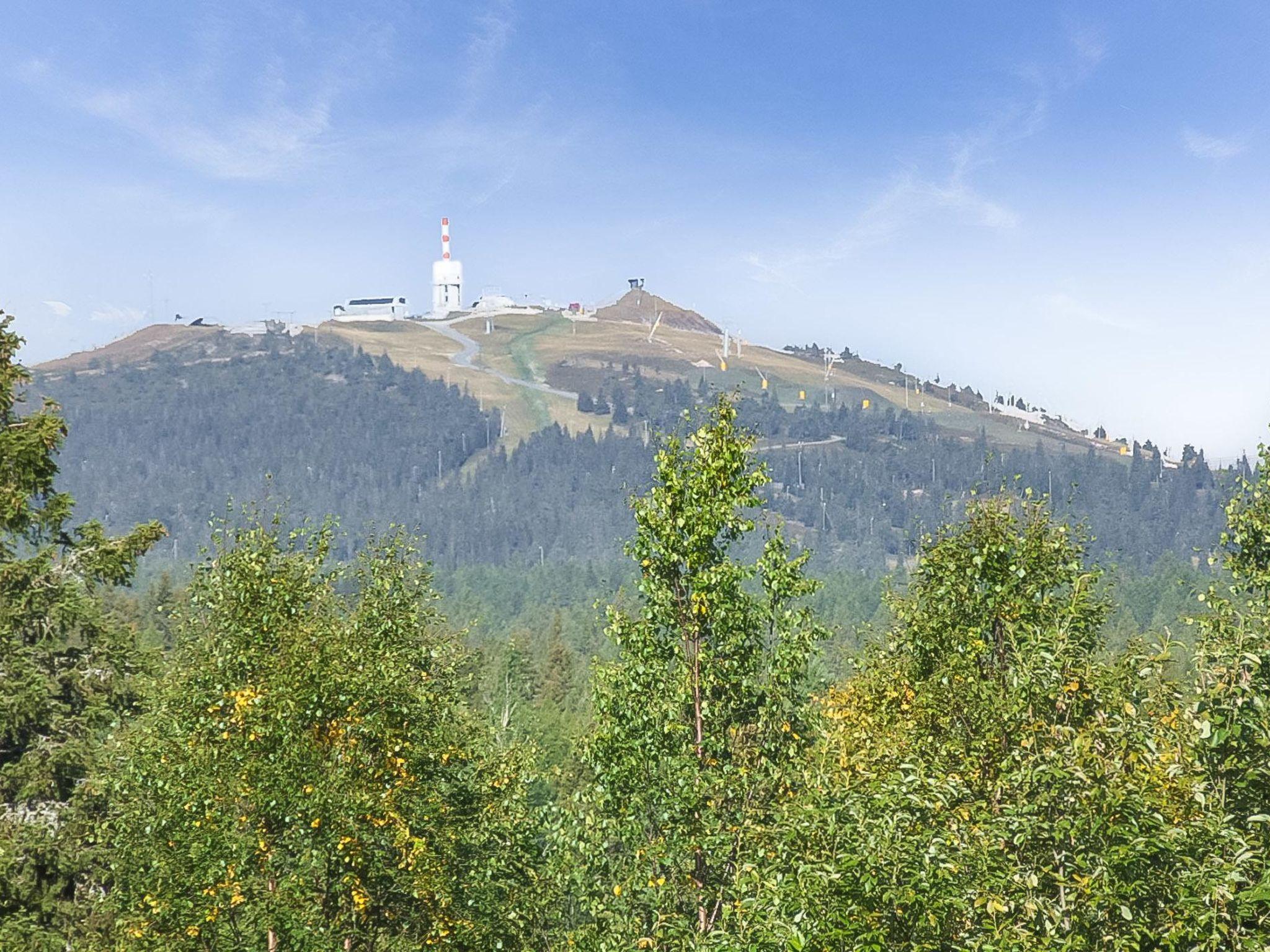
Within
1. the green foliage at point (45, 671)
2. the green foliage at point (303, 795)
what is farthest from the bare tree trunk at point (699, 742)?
the green foliage at point (45, 671)

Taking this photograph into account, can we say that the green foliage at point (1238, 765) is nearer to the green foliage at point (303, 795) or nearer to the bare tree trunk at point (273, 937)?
the green foliage at point (303, 795)

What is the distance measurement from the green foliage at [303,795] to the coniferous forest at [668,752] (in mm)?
79

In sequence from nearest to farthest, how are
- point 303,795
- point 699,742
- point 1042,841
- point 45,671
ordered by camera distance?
point 1042,841 < point 699,742 < point 303,795 < point 45,671

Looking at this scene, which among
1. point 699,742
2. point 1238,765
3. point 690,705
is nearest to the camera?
point 1238,765

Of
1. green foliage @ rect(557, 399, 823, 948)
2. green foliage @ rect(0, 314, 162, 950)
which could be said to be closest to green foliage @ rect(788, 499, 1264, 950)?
green foliage @ rect(557, 399, 823, 948)

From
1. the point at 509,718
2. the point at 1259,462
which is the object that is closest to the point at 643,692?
the point at 1259,462

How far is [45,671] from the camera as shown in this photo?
27094mm

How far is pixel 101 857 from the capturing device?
2592cm

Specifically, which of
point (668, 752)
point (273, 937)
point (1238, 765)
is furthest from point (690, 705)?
point (273, 937)

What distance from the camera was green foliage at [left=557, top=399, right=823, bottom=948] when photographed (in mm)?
14922

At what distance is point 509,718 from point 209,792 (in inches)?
3222

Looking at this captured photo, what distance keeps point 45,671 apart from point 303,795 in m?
12.0

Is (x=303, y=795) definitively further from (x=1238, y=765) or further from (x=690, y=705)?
(x=1238, y=765)

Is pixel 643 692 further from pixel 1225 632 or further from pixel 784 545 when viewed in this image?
pixel 1225 632
